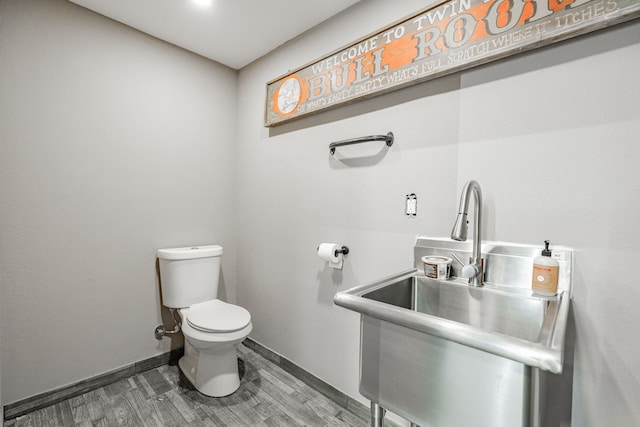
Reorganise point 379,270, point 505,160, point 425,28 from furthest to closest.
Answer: point 379,270 → point 425,28 → point 505,160

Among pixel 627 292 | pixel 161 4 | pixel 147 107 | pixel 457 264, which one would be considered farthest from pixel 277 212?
pixel 627 292

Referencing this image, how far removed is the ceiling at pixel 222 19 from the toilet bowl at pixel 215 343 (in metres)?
1.84

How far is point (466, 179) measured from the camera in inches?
49.1

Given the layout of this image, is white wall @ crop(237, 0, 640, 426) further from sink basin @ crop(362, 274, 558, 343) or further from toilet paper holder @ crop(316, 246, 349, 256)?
sink basin @ crop(362, 274, 558, 343)

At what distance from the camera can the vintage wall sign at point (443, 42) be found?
3.13 feet

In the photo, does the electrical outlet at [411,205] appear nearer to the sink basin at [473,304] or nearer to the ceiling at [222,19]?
the sink basin at [473,304]

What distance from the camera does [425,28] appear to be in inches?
50.8

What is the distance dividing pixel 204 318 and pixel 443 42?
1.91m

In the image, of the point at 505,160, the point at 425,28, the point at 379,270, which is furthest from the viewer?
the point at 379,270

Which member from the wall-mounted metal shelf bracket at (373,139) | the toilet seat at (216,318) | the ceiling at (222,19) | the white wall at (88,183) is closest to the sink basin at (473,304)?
the wall-mounted metal shelf bracket at (373,139)

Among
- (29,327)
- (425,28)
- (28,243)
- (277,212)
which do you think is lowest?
(29,327)

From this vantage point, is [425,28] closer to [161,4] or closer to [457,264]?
[457,264]

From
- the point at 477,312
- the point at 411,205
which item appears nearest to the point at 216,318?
the point at 411,205

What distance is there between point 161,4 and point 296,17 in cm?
78
